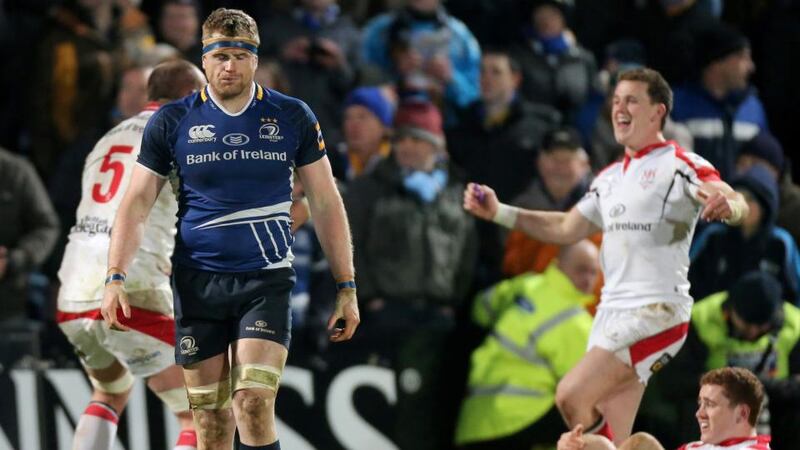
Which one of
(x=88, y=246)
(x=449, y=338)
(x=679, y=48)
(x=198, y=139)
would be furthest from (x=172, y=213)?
(x=679, y=48)

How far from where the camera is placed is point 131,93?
11516mm

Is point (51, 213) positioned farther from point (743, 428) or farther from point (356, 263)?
point (743, 428)

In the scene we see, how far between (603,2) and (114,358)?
7.60 m

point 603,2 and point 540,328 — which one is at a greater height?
point 603,2

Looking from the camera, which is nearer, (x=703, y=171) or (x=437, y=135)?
(x=703, y=171)

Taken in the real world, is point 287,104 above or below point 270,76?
below

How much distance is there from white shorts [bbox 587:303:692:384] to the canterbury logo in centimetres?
251

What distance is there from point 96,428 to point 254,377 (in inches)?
67.7

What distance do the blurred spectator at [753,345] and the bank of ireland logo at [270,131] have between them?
409cm

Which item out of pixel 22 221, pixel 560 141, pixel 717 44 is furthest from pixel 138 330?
pixel 717 44

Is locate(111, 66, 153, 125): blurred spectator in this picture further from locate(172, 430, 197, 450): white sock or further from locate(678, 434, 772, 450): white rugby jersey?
locate(678, 434, 772, 450): white rugby jersey

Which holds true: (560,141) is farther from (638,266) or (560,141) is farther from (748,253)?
(638,266)

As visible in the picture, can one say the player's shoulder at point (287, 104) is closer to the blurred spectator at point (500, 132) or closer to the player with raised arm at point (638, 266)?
the player with raised arm at point (638, 266)

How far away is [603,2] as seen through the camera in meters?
15.2
